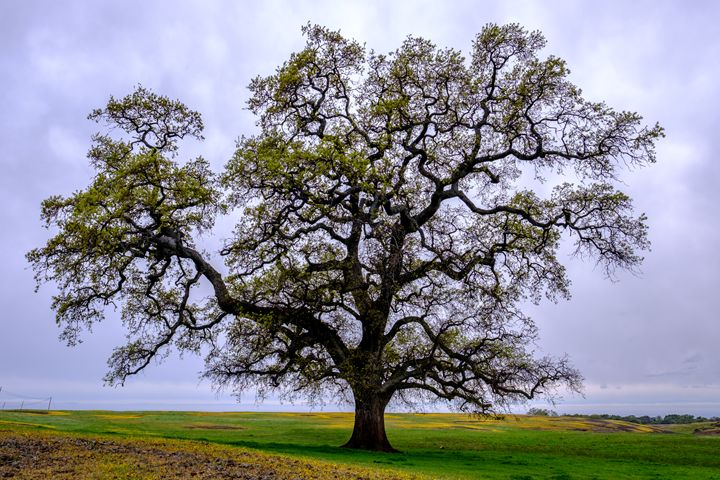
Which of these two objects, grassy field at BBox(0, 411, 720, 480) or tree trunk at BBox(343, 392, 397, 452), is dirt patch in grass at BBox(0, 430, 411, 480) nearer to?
grassy field at BBox(0, 411, 720, 480)

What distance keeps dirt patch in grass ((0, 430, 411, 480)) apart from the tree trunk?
924cm

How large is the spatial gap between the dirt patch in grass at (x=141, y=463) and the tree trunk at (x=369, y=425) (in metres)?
9.24

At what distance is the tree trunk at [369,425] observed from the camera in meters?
28.1

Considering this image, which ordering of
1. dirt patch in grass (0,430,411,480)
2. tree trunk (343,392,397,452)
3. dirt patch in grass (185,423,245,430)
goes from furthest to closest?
dirt patch in grass (185,423,245,430)
tree trunk (343,392,397,452)
dirt patch in grass (0,430,411,480)

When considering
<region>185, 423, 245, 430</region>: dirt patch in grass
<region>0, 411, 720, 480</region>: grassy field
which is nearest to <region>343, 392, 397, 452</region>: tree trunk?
<region>0, 411, 720, 480</region>: grassy field

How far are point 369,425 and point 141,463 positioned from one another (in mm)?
14474

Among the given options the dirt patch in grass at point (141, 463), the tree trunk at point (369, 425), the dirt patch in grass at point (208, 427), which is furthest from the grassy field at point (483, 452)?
the dirt patch in grass at point (141, 463)

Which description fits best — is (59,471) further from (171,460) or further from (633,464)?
(633,464)

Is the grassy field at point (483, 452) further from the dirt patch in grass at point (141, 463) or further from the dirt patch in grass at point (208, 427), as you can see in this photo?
the dirt patch in grass at point (141, 463)

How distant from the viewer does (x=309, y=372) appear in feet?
88.5

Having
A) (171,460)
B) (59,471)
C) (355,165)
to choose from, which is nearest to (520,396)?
(355,165)

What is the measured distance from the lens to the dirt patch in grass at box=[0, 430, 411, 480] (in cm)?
1481

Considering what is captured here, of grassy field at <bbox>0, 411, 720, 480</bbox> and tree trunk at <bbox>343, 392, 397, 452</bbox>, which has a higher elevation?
tree trunk at <bbox>343, 392, 397, 452</bbox>

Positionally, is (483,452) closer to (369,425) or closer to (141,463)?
(369,425)
